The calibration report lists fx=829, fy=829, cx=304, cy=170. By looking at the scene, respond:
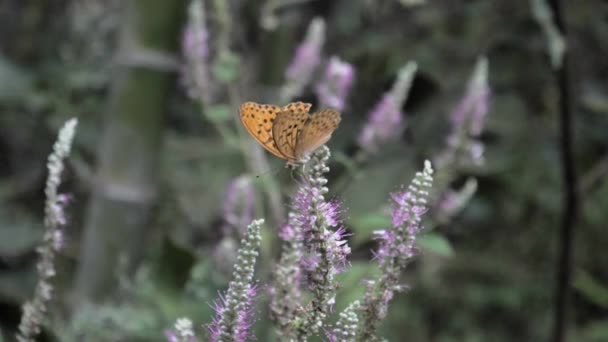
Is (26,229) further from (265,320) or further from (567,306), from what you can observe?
(567,306)

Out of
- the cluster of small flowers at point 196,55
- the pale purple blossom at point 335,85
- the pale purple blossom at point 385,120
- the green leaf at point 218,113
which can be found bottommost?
the pale purple blossom at point 385,120

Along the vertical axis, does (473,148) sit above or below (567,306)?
above

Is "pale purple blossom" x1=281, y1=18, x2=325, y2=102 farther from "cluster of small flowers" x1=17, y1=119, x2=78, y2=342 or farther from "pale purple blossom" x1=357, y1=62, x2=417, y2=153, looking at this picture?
"cluster of small flowers" x1=17, y1=119, x2=78, y2=342

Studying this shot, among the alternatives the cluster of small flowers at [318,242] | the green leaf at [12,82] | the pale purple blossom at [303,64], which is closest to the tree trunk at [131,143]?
the pale purple blossom at [303,64]

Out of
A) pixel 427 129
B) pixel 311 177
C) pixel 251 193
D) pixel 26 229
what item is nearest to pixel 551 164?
pixel 427 129

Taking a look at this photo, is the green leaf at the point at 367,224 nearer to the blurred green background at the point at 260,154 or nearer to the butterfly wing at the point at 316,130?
the blurred green background at the point at 260,154

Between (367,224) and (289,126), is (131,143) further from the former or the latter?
(289,126)

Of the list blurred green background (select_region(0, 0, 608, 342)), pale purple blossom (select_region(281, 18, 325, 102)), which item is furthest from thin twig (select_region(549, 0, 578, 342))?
pale purple blossom (select_region(281, 18, 325, 102))
